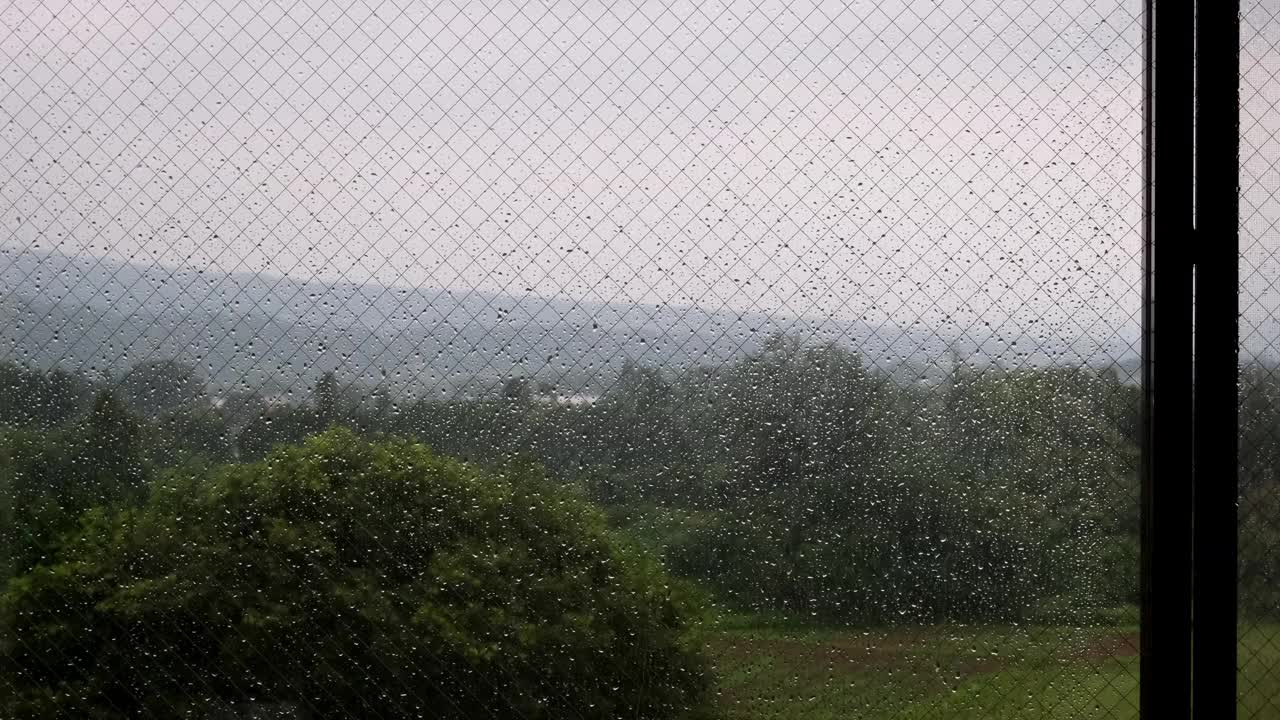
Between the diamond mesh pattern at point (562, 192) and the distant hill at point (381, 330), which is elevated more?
the diamond mesh pattern at point (562, 192)

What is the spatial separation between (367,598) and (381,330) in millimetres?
392

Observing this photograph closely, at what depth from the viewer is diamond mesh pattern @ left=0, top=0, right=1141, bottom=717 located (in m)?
1.54

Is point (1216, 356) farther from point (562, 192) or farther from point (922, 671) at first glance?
point (562, 192)

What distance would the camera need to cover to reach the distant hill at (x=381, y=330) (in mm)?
1541

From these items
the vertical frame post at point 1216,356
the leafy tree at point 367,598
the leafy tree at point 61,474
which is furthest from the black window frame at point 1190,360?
the leafy tree at point 61,474

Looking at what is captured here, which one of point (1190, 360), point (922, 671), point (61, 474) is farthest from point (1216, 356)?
point (61, 474)

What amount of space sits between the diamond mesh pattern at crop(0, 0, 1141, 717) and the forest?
3cm

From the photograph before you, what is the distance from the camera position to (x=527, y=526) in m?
1.56

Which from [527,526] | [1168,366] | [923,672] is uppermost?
[1168,366]

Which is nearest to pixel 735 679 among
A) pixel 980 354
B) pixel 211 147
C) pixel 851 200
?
pixel 980 354

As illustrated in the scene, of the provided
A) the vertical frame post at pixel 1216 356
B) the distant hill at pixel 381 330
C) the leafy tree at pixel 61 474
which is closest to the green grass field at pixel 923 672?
the vertical frame post at pixel 1216 356

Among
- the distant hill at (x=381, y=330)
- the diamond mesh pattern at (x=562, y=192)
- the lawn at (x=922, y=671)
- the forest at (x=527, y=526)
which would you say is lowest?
the lawn at (x=922, y=671)

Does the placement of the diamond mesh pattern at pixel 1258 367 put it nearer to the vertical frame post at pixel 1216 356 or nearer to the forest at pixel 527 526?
the vertical frame post at pixel 1216 356

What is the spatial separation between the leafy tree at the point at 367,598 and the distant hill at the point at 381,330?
0.13 metres
